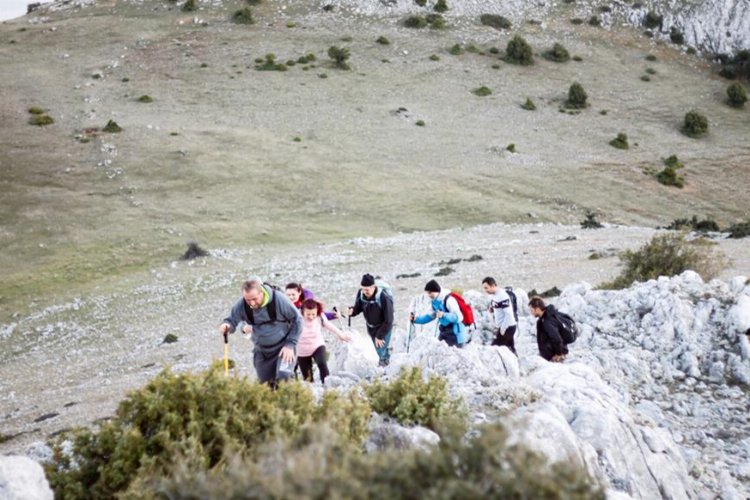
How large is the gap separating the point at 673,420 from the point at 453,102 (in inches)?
2165

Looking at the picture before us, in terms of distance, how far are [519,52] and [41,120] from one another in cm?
5007

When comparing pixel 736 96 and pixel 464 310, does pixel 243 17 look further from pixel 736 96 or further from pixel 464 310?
pixel 464 310

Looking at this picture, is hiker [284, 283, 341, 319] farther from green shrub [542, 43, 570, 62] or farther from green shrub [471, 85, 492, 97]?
green shrub [542, 43, 570, 62]

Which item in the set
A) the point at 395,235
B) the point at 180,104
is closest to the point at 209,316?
the point at 395,235

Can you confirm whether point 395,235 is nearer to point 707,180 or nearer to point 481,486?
point 707,180

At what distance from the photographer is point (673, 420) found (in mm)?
12633

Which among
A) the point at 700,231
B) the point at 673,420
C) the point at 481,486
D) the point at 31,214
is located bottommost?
the point at 31,214

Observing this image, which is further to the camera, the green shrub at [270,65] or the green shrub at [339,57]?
the green shrub at [339,57]

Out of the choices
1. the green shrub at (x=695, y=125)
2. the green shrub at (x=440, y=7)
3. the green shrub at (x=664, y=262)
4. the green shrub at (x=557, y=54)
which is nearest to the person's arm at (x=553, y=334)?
the green shrub at (x=664, y=262)

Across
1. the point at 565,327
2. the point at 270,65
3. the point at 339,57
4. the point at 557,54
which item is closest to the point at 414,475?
the point at 565,327

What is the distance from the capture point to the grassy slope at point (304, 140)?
39.5 metres

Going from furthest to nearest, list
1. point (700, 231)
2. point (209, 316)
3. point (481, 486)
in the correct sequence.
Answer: point (700, 231), point (209, 316), point (481, 486)

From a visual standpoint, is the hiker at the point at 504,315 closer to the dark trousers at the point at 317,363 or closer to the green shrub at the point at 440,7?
the dark trousers at the point at 317,363

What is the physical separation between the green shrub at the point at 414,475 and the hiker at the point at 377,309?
7320 mm
